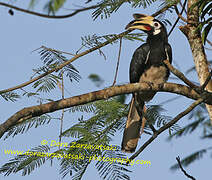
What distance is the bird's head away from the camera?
4.43m

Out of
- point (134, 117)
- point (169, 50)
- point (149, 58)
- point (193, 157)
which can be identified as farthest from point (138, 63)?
point (193, 157)

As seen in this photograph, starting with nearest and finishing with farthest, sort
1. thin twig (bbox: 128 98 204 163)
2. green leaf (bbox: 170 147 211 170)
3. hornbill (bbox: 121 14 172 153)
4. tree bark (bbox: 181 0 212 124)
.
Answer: thin twig (bbox: 128 98 204 163) → tree bark (bbox: 181 0 212 124) → hornbill (bbox: 121 14 172 153) → green leaf (bbox: 170 147 211 170)

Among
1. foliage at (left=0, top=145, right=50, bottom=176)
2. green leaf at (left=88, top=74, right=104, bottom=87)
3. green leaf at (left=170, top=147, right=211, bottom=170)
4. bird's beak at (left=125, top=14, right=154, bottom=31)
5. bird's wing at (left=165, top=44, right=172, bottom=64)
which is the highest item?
bird's beak at (left=125, top=14, right=154, bottom=31)

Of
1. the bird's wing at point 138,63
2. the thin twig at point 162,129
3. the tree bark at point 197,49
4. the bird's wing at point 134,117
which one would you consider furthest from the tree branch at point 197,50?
the bird's wing at point 138,63

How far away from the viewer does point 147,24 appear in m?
4.58

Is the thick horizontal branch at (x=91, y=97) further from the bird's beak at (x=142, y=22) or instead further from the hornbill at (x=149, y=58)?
the bird's beak at (x=142, y=22)

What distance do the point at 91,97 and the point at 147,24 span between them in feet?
7.20

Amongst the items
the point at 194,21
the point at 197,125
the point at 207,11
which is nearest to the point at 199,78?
the point at 194,21

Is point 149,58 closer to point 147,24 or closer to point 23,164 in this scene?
point 147,24

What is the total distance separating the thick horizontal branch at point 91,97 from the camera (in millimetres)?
2383

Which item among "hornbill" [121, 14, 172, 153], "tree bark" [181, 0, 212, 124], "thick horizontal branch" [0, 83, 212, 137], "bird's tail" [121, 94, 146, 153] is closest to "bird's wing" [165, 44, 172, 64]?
"hornbill" [121, 14, 172, 153]

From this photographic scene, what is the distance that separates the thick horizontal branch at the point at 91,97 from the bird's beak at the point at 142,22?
1564mm

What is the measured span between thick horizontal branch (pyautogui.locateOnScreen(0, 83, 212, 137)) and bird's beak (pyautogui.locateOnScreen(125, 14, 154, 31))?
1564mm

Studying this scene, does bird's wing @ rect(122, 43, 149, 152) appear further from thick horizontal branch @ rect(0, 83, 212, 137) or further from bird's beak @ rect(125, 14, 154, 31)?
thick horizontal branch @ rect(0, 83, 212, 137)
